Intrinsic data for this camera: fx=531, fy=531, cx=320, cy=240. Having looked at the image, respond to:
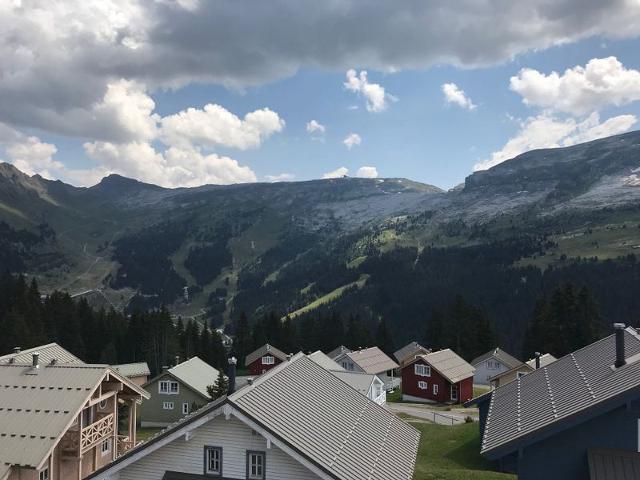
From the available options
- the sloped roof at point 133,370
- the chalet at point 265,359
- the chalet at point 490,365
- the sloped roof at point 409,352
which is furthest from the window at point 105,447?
the sloped roof at point 409,352

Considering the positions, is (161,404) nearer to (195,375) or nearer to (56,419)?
(195,375)

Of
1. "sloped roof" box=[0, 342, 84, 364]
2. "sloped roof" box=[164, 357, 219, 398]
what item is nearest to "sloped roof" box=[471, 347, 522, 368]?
"sloped roof" box=[164, 357, 219, 398]

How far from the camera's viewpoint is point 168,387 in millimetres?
60125

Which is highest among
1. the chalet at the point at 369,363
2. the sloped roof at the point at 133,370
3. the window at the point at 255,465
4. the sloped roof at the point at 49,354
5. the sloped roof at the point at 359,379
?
the sloped roof at the point at 49,354

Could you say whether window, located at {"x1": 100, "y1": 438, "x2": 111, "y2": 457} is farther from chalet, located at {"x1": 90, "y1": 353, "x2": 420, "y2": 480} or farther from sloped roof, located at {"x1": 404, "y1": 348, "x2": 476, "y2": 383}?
sloped roof, located at {"x1": 404, "y1": 348, "x2": 476, "y2": 383}

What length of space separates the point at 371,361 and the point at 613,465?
74.0m

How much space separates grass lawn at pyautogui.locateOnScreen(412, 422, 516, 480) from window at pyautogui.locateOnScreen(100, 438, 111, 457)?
62.9 ft

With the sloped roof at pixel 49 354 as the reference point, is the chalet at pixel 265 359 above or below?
below

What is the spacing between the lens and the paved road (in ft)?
186

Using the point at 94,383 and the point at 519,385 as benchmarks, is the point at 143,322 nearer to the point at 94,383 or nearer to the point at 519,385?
the point at 94,383

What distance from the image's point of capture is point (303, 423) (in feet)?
64.7

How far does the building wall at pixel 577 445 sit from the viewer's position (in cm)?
1727

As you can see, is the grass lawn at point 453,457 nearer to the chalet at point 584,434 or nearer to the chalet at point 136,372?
the chalet at point 584,434

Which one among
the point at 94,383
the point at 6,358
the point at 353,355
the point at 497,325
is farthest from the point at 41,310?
the point at 497,325
